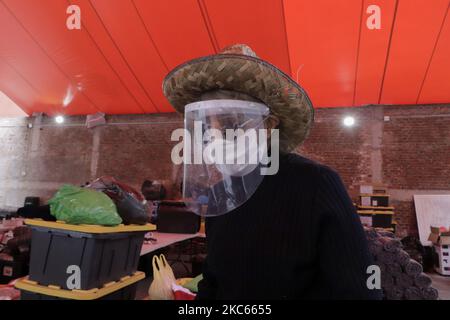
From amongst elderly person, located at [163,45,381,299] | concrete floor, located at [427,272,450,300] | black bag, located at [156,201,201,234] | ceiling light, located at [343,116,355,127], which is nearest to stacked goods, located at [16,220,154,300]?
elderly person, located at [163,45,381,299]

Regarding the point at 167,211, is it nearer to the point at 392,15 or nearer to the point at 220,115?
the point at 220,115

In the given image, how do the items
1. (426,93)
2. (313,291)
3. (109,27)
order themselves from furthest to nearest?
1. (426,93)
2. (109,27)
3. (313,291)

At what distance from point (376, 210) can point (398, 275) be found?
417cm

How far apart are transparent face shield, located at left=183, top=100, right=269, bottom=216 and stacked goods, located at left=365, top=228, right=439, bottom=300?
59.0 inches

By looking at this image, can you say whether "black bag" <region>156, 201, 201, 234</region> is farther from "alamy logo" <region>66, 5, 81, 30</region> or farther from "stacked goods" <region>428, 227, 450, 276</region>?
"stacked goods" <region>428, 227, 450, 276</region>

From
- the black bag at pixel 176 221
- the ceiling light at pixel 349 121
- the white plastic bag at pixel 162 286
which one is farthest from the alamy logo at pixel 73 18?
the ceiling light at pixel 349 121

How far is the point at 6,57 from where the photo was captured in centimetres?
650

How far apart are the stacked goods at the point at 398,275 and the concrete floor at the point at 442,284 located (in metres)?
2.64

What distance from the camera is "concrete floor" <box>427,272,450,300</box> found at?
421 centimetres

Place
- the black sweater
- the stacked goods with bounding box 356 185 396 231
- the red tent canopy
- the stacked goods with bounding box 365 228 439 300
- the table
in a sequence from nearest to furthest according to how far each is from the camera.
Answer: the black sweater
the stacked goods with bounding box 365 228 439 300
the table
the red tent canopy
the stacked goods with bounding box 356 185 396 231

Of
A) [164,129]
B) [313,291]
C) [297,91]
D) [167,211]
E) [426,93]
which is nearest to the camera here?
[313,291]

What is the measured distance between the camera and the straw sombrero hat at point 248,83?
86 centimetres

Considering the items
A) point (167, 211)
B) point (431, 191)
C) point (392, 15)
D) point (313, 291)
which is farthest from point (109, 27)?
point (431, 191)

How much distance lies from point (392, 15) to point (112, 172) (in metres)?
6.91
